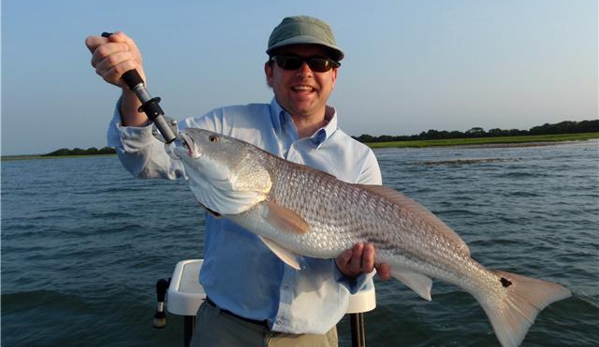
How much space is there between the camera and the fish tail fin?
3277mm

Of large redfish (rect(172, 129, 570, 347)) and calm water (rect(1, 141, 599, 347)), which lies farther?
calm water (rect(1, 141, 599, 347))

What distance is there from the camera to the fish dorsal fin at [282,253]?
2.83 metres

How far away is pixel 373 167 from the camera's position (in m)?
3.58

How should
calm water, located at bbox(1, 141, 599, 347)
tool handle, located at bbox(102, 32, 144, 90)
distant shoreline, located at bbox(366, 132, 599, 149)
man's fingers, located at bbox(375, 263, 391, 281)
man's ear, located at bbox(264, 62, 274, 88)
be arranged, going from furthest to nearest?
distant shoreline, located at bbox(366, 132, 599, 149), calm water, located at bbox(1, 141, 599, 347), man's ear, located at bbox(264, 62, 274, 88), man's fingers, located at bbox(375, 263, 391, 281), tool handle, located at bbox(102, 32, 144, 90)

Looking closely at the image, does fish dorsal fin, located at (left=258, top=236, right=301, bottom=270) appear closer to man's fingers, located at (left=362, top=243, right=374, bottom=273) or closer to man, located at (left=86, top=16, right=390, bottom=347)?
man, located at (left=86, top=16, right=390, bottom=347)

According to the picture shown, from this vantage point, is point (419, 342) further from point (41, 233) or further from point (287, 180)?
point (41, 233)

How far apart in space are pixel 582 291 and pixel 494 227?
16.1 ft

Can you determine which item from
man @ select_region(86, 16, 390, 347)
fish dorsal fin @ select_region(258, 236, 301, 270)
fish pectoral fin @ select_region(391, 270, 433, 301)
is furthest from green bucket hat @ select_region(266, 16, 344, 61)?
fish pectoral fin @ select_region(391, 270, 433, 301)

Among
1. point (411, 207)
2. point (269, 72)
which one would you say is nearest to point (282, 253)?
point (411, 207)

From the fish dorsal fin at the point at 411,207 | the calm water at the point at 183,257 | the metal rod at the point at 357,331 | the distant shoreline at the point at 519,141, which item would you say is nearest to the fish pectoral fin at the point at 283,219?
the fish dorsal fin at the point at 411,207

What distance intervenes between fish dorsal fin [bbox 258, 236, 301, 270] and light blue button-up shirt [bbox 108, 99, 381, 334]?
0.18 m

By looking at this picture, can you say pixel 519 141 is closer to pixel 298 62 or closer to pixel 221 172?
pixel 298 62

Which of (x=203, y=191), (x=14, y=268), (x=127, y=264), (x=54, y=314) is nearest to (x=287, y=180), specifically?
(x=203, y=191)

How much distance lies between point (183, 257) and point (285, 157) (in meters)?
8.50
